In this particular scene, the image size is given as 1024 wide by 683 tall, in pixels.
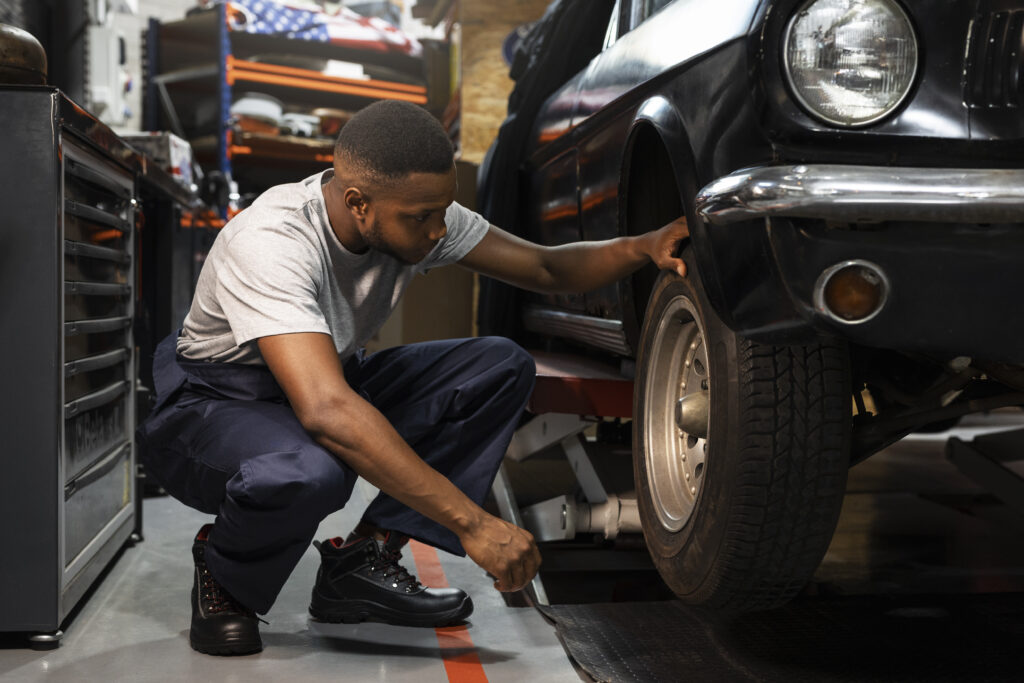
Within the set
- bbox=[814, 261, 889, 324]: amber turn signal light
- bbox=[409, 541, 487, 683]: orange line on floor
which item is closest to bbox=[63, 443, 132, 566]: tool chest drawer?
bbox=[409, 541, 487, 683]: orange line on floor

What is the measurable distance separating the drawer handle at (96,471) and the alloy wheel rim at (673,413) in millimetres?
1228

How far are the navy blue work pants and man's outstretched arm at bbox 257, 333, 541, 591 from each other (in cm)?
17

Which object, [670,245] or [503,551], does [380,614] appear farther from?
[670,245]

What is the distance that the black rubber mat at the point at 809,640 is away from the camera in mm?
1841

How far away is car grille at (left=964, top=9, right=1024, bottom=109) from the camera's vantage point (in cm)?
139

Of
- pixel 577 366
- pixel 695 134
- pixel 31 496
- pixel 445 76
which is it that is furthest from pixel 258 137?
pixel 695 134

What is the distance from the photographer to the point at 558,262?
225 cm

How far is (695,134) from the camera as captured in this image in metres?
1.64

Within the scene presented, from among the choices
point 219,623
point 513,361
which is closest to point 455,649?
point 219,623

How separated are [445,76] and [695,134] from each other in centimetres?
633

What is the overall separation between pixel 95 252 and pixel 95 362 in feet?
0.85

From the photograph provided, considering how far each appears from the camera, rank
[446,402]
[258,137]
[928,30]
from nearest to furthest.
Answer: [928,30]
[446,402]
[258,137]

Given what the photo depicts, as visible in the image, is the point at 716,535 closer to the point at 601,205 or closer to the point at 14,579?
the point at 601,205

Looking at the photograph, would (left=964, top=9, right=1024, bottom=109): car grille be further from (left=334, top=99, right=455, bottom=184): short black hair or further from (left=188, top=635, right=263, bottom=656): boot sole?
(left=188, top=635, right=263, bottom=656): boot sole
